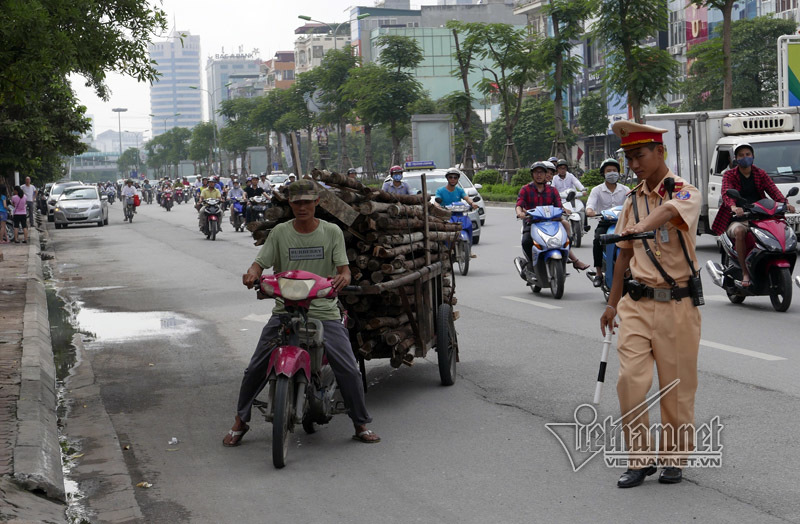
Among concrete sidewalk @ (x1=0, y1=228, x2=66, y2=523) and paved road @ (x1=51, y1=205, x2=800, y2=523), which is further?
concrete sidewalk @ (x1=0, y1=228, x2=66, y2=523)

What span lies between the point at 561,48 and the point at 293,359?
3806 centimetres

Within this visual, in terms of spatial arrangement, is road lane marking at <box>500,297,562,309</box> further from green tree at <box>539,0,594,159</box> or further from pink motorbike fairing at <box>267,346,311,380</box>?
green tree at <box>539,0,594,159</box>

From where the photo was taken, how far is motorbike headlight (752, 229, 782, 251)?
36.7 feet

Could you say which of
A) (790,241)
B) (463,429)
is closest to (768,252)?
(790,241)

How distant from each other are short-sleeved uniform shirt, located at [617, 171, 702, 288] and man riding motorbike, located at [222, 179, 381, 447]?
1797mm

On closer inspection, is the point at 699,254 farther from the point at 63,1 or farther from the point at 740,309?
the point at 63,1

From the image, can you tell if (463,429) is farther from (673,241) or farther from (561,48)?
(561,48)

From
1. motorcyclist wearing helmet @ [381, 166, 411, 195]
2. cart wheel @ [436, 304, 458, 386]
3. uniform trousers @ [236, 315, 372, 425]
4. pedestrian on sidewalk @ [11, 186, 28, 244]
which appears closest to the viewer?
uniform trousers @ [236, 315, 372, 425]

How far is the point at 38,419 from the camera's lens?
712 centimetres

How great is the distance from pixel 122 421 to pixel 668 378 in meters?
4.06

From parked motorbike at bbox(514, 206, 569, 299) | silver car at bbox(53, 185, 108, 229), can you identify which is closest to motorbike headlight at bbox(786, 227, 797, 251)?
parked motorbike at bbox(514, 206, 569, 299)

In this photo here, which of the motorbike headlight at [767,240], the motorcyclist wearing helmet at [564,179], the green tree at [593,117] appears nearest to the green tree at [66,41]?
the motorbike headlight at [767,240]

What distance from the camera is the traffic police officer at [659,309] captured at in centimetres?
516

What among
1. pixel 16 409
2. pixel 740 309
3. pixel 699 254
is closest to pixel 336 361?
pixel 16 409
